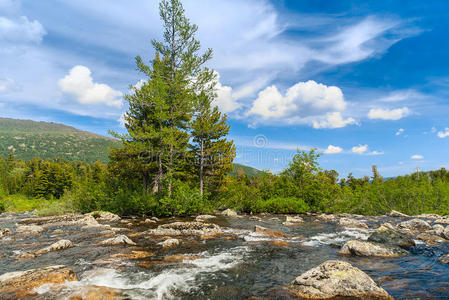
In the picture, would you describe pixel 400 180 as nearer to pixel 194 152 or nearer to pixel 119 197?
pixel 194 152

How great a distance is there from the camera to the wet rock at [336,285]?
489 centimetres

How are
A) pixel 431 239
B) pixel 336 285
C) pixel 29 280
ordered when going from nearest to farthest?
1. pixel 336 285
2. pixel 29 280
3. pixel 431 239

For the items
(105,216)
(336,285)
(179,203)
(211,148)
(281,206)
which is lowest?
(105,216)

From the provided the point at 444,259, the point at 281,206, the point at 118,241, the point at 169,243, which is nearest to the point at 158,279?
the point at 169,243

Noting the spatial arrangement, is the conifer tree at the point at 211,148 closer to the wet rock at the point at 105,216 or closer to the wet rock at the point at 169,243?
the wet rock at the point at 105,216

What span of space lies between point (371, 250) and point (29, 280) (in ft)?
33.0

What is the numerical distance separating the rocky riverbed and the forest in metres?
9.32

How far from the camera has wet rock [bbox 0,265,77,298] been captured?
190 inches

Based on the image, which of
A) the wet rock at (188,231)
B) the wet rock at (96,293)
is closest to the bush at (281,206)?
the wet rock at (188,231)

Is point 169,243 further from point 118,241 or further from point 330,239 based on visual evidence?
point 330,239

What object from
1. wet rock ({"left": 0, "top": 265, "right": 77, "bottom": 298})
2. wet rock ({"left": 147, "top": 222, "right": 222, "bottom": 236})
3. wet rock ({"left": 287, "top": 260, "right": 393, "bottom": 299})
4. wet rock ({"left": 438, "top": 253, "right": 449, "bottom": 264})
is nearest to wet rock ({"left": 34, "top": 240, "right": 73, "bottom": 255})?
wet rock ({"left": 0, "top": 265, "right": 77, "bottom": 298})

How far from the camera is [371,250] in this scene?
26.5 feet

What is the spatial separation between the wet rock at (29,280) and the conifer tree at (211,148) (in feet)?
71.6

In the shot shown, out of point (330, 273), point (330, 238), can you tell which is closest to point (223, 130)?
point (330, 238)
